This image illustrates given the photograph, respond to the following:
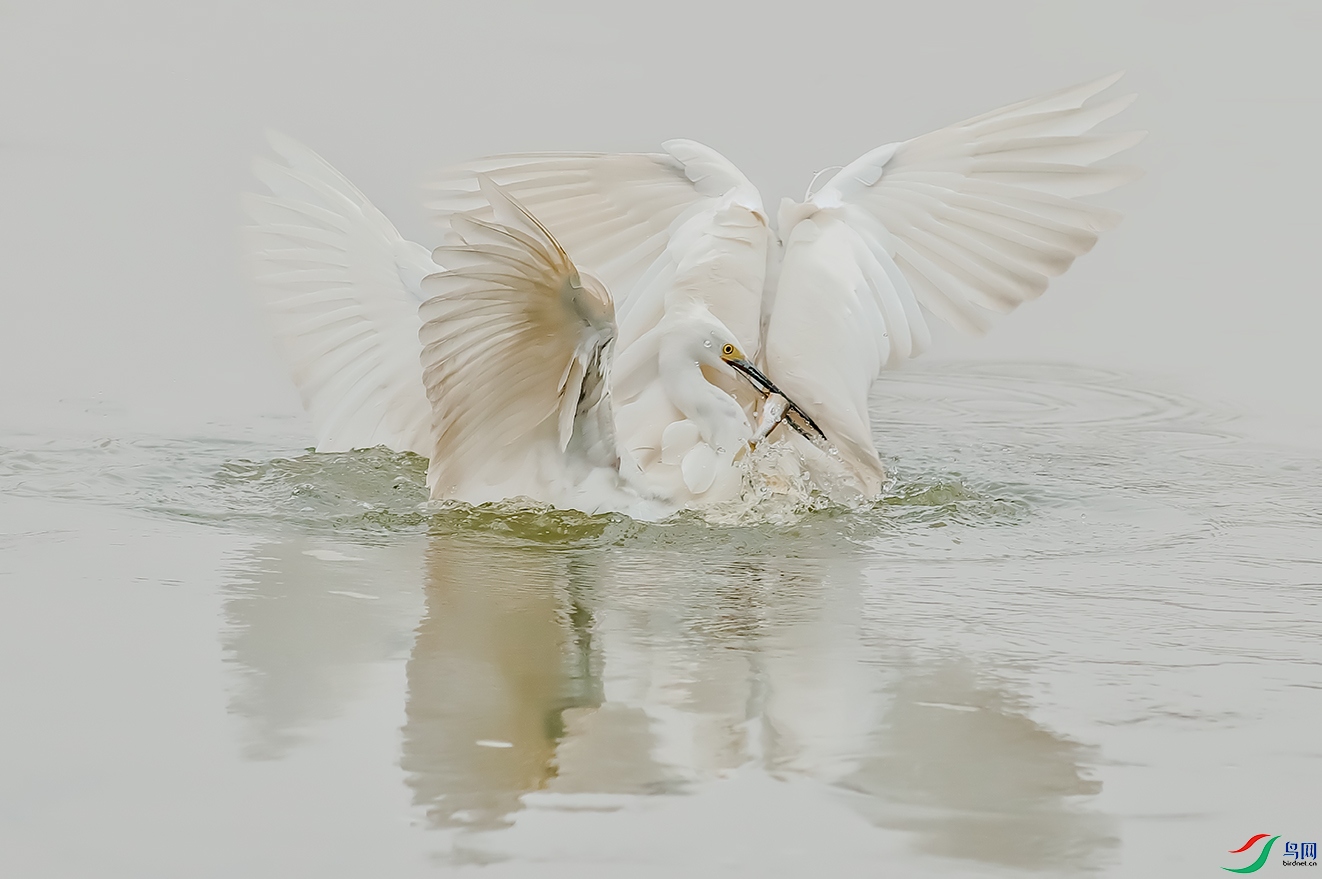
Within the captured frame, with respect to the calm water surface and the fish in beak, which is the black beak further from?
the calm water surface

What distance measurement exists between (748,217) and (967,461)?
1433 mm

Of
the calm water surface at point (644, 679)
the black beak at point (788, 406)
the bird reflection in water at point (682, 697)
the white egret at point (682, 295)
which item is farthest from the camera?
the black beak at point (788, 406)

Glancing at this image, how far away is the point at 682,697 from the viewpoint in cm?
380

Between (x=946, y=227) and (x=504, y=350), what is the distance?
2556 mm

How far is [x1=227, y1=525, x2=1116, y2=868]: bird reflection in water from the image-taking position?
322 centimetres

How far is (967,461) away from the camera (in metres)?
7.16

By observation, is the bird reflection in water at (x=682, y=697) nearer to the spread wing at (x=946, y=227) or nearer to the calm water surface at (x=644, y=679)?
the calm water surface at (x=644, y=679)

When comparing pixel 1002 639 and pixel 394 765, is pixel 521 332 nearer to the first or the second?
pixel 1002 639

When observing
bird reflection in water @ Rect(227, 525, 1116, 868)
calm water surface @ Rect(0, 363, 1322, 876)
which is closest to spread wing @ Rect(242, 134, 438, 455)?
calm water surface @ Rect(0, 363, 1322, 876)

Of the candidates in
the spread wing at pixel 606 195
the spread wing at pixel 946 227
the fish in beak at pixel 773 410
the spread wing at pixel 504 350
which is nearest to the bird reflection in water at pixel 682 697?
the spread wing at pixel 504 350

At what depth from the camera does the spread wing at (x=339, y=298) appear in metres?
6.57

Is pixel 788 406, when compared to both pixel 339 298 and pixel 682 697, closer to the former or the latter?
pixel 339 298

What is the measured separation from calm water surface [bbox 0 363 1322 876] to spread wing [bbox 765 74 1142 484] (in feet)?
2.57

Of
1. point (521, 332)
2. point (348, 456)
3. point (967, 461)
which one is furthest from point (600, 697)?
point (967, 461)
